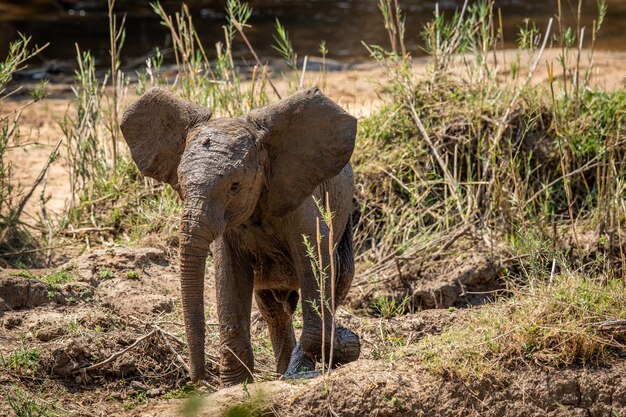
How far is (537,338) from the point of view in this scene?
536 cm

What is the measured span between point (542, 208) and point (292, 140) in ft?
10.5

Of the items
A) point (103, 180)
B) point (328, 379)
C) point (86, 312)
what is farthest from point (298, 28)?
point (328, 379)

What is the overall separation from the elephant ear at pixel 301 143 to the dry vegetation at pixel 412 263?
3.16ft

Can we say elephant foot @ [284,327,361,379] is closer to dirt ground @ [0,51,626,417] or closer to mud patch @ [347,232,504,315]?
dirt ground @ [0,51,626,417]

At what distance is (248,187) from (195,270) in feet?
1.87

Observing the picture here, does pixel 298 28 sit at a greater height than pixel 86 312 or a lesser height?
greater

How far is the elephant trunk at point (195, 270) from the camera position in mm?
5059

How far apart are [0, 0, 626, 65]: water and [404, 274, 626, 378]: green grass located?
9861mm

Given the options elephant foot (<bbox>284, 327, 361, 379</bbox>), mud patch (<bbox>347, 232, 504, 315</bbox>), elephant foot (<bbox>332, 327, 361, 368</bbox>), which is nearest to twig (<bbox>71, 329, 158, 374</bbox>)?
elephant foot (<bbox>284, 327, 361, 379</bbox>)

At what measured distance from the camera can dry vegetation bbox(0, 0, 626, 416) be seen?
5.29m

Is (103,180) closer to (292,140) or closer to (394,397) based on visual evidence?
(292,140)

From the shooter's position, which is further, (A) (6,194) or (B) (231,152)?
(A) (6,194)

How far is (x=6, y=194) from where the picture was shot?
27.5 feet

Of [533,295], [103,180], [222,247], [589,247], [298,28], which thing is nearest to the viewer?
[533,295]
